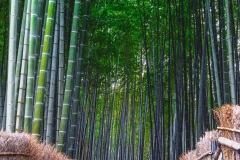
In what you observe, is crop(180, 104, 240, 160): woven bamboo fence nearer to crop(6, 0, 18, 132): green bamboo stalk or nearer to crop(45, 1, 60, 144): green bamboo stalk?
crop(45, 1, 60, 144): green bamboo stalk

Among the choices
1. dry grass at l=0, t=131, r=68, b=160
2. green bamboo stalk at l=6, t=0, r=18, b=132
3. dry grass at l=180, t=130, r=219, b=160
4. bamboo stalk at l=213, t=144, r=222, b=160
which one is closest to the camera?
dry grass at l=0, t=131, r=68, b=160

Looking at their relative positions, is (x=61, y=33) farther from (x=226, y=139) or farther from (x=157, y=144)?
(x=157, y=144)

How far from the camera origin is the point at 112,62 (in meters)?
10.8

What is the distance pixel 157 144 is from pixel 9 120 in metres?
3.93

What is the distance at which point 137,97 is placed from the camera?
13.2m

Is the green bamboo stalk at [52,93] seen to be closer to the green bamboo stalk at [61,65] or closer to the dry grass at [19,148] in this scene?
the green bamboo stalk at [61,65]

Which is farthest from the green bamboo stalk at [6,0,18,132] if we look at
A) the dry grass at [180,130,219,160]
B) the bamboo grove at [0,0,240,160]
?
the dry grass at [180,130,219,160]

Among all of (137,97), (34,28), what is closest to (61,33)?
(34,28)

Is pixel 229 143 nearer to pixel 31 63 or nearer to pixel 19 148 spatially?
pixel 19 148

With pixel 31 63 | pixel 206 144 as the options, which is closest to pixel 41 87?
pixel 31 63

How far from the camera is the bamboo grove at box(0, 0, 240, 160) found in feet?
12.3

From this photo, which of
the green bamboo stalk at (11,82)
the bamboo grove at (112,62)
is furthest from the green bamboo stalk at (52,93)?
the green bamboo stalk at (11,82)

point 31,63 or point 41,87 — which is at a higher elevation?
point 31,63

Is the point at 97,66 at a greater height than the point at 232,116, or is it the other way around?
the point at 97,66
